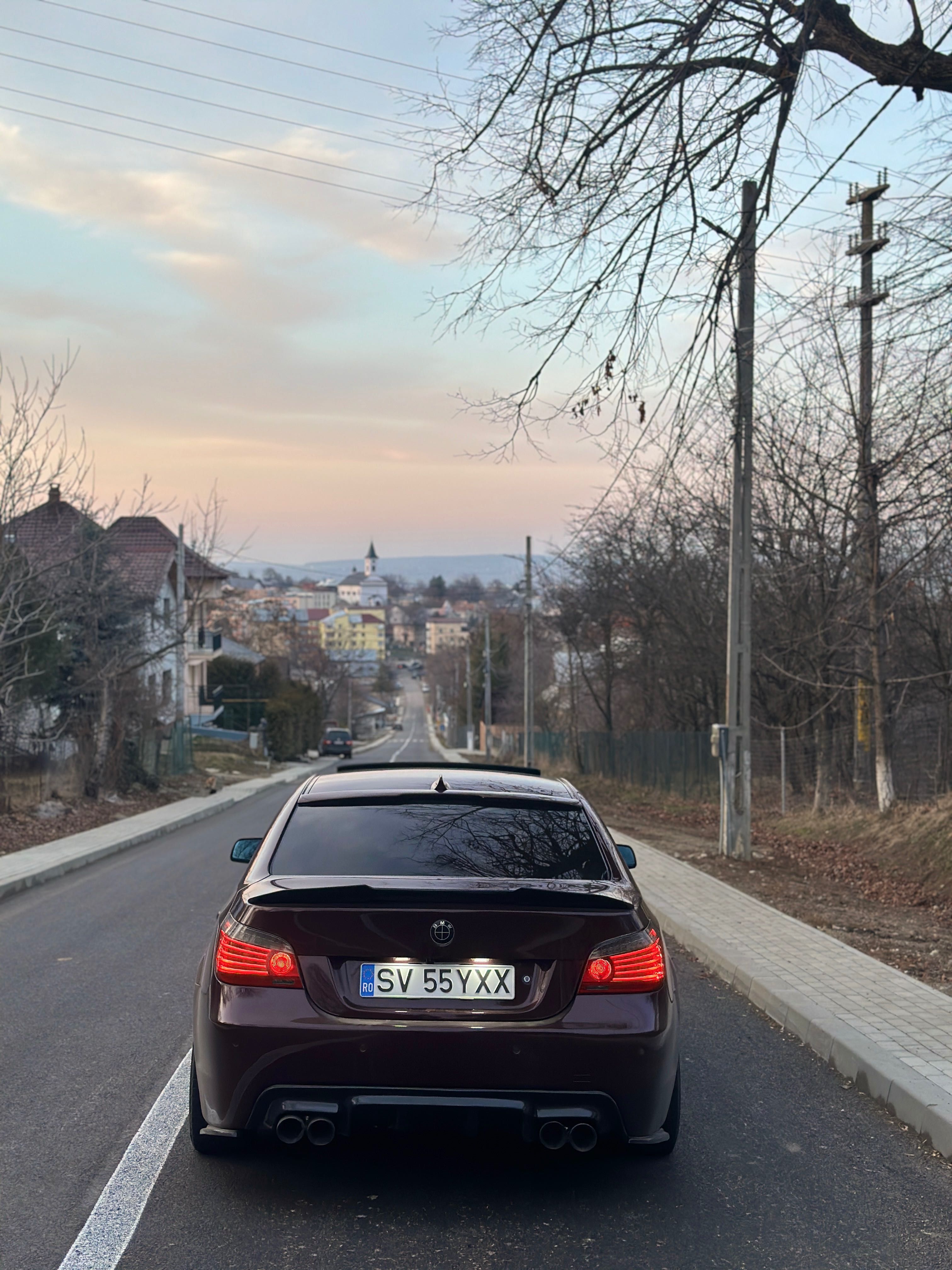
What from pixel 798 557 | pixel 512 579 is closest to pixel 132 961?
pixel 798 557

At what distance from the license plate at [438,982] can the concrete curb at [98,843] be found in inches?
370

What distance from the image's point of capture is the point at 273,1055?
12.5 ft

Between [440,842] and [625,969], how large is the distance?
2.98 ft

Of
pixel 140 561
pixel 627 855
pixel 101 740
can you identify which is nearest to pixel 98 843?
pixel 101 740

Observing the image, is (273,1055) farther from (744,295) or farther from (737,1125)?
(744,295)

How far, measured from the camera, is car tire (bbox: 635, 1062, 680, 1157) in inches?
165

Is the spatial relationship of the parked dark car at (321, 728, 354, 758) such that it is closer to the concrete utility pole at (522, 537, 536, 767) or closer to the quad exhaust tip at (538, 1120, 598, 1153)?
the concrete utility pole at (522, 537, 536, 767)

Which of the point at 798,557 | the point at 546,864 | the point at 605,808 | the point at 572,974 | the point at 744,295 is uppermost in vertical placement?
the point at 744,295

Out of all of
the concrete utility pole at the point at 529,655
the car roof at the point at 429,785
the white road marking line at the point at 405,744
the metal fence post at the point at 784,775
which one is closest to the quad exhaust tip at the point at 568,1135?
the car roof at the point at 429,785

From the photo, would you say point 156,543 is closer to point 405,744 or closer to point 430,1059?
point 430,1059

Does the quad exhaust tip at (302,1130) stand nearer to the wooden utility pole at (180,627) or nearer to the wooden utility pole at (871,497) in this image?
the wooden utility pole at (871,497)

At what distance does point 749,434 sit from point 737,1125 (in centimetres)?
756

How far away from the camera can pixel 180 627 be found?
1128 inches

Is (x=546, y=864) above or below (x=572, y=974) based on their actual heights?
above
